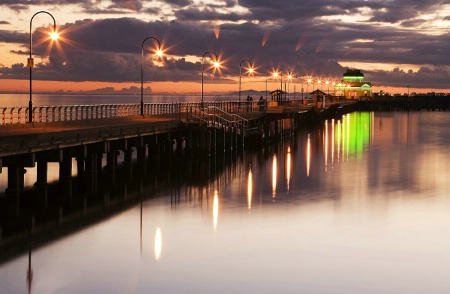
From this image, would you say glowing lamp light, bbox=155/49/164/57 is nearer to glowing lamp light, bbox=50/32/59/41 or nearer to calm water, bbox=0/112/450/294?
glowing lamp light, bbox=50/32/59/41

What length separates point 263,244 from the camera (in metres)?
25.1

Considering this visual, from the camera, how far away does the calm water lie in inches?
805

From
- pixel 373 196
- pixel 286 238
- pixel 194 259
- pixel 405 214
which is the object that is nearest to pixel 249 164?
pixel 373 196

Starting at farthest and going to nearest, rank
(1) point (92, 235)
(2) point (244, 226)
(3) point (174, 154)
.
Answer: (3) point (174, 154)
(2) point (244, 226)
(1) point (92, 235)

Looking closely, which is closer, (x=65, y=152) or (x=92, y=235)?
(x=92, y=235)

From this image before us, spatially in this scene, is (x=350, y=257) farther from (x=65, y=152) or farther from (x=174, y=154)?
(x=174, y=154)

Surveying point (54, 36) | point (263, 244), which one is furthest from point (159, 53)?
point (263, 244)

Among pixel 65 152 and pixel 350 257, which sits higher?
pixel 65 152

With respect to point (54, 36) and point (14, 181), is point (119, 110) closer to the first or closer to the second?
point (54, 36)

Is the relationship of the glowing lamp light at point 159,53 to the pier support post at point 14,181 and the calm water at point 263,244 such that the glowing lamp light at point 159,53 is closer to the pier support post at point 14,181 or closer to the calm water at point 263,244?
the calm water at point 263,244

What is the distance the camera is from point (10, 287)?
19.6 meters

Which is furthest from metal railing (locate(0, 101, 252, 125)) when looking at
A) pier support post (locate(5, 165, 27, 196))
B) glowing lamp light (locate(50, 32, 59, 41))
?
pier support post (locate(5, 165, 27, 196))

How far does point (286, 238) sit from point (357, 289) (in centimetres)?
652

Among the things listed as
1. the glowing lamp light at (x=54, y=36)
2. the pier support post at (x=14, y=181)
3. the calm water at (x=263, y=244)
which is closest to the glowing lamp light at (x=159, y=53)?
the glowing lamp light at (x=54, y=36)
